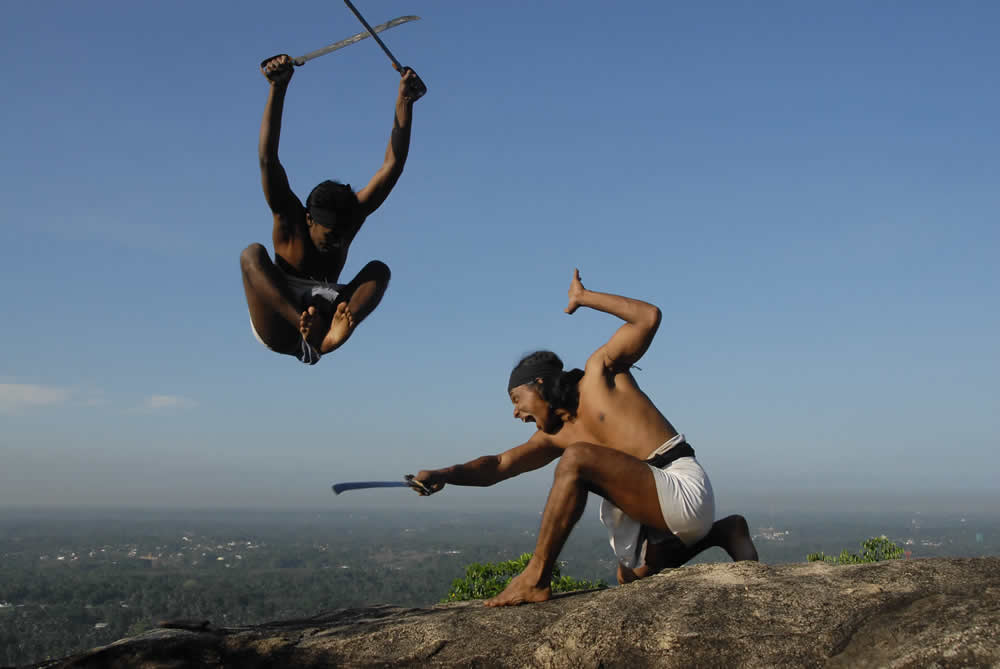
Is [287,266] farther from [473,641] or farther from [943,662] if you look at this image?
[943,662]

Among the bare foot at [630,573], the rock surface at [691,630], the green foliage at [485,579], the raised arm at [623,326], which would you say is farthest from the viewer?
the green foliage at [485,579]

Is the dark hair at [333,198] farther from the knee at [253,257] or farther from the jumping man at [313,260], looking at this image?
the knee at [253,257]

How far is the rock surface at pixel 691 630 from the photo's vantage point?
493 centimetres

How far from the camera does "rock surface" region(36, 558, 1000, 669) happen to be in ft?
16.2

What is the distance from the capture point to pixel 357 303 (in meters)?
6.22

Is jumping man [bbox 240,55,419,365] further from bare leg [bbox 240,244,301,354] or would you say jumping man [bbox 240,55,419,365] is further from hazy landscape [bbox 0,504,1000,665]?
hazy landscape [bbox 0,504,1000,665]

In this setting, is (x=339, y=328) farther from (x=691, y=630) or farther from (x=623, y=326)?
(x=691, y=630)

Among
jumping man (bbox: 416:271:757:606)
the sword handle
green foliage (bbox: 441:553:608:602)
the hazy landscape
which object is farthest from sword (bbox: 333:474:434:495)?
the hazy landscape

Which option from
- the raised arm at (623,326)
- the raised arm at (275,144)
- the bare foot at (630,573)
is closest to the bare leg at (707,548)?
the bare foot at (630,573)

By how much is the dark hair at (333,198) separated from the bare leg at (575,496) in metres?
2.49

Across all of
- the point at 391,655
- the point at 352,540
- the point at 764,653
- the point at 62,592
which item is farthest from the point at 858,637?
the point at 352,540

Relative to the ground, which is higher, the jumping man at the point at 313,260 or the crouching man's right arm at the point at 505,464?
the jumping man at the point at 313,260

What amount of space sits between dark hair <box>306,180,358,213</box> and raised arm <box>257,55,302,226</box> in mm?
156

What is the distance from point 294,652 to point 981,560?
4940 mm
